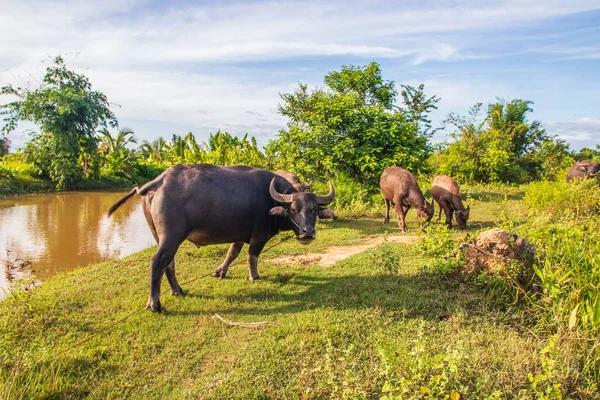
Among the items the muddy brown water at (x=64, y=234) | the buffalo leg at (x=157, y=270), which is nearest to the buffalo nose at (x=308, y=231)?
the buffalo leg at (x=157, y=270)

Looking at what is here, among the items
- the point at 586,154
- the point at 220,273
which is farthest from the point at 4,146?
the point at 586,154

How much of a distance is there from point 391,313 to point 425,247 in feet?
5.53

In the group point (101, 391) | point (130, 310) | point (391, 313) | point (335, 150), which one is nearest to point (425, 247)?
point (391, 313)

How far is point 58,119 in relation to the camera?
65.0 feet

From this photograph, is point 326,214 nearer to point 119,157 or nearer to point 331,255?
point 331,255

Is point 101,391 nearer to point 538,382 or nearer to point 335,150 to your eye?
point 538,382

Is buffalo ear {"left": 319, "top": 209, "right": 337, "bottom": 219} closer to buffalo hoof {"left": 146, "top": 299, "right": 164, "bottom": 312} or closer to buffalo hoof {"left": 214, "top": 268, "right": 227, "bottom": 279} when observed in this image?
buffalo hoof {"left": 214, "top": 268, "right": 227, "bottom": 279}

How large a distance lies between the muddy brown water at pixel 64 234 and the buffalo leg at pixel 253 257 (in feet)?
9.22

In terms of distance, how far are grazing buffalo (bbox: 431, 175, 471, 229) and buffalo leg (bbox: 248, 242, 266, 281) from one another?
5457 millimetres

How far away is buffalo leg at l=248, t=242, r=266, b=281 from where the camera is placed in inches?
208

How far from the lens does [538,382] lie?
309 centimetres

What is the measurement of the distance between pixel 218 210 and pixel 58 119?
19323mm

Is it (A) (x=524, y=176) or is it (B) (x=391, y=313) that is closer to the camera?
(B) (x=391, y=313)

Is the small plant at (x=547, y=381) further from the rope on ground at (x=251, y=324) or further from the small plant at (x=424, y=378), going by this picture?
the rope on ground at (x=251, y=324)
